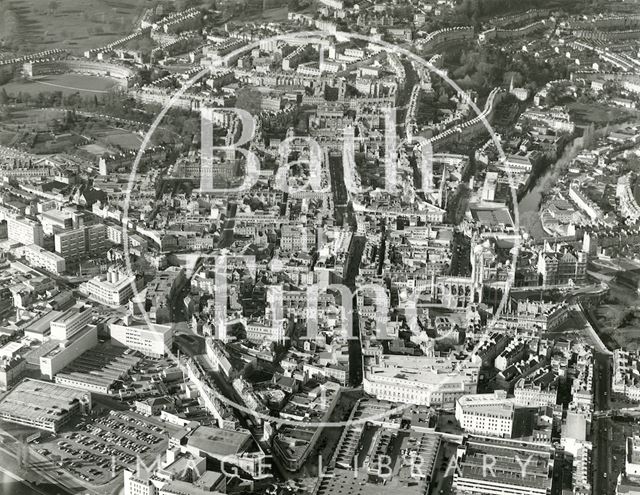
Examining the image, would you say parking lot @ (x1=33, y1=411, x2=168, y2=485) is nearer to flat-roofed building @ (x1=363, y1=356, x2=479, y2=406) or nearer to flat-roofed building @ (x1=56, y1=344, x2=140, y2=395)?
flat-roofed building @ (x1=56, y1=344, x2=140, y2=395)

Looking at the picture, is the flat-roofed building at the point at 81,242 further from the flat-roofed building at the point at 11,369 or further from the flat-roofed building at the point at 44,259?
the flat-roofed building at the point at 11,369

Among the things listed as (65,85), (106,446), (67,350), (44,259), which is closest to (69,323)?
(67,350)

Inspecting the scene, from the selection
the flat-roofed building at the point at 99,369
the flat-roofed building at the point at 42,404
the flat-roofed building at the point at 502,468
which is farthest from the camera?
the flat-roofed building at the point at 99,369

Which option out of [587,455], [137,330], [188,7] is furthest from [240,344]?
[188,7]

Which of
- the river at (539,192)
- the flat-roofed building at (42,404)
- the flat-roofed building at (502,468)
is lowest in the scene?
the flat-roofed building at (42,404)

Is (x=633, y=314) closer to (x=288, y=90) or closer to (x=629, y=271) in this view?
(x=629, y=271)

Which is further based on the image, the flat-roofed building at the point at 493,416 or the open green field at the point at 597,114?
the open green field at the point at 597,114

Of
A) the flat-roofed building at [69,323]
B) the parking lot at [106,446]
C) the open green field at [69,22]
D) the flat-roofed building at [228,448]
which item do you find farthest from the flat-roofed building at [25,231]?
the open green field at [69,22]

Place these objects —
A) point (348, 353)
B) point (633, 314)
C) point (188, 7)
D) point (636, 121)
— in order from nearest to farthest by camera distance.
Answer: point (348, 353) < point (633, 314) < point (636, 121) < point (188, 7)
